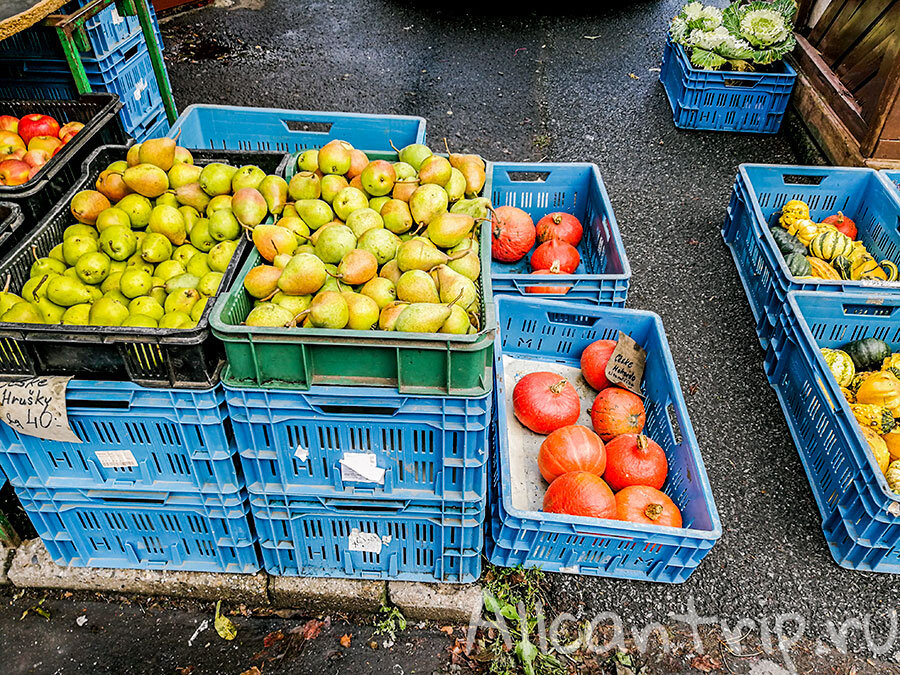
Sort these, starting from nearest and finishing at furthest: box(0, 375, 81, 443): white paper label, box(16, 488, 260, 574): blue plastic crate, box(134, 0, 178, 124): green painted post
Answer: box(0, 375, 81, 443): white paper label
box(16, 488, 260, 574): blue plastic crate
box(134, 0, 178, 124): green painted post

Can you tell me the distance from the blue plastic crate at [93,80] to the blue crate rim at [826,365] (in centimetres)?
392

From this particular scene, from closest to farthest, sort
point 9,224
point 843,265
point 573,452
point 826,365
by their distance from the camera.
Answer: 1. point 9,224
2. point 573,452
3. point 826,365
4. point 843,265

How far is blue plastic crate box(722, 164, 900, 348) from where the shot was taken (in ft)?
13.6

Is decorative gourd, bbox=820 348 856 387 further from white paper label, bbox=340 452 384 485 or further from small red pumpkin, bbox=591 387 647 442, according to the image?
white paper label, bbox=340 452 384 485

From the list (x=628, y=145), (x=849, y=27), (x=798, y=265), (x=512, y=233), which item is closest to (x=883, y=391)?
(x=798, y=265)

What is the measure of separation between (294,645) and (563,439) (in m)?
1.43

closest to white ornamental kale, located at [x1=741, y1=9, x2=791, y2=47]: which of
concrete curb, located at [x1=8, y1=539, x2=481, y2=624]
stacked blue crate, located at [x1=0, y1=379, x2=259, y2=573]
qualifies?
concrete curb, located at [x1=8, y1=539, x2=481, y2=624]

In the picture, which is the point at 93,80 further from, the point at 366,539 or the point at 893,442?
the point at 893,442

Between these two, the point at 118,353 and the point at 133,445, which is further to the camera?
the point at 133,445

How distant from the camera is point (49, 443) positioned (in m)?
2.30

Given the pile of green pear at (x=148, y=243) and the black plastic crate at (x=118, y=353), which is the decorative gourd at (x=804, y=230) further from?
the black plastic crate at (x=118, y=353)

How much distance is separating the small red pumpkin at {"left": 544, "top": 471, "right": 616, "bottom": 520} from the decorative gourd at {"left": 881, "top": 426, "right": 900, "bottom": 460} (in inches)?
57.1

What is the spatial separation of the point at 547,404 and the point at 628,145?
3.91 meters

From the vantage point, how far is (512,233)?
13.1 feet
